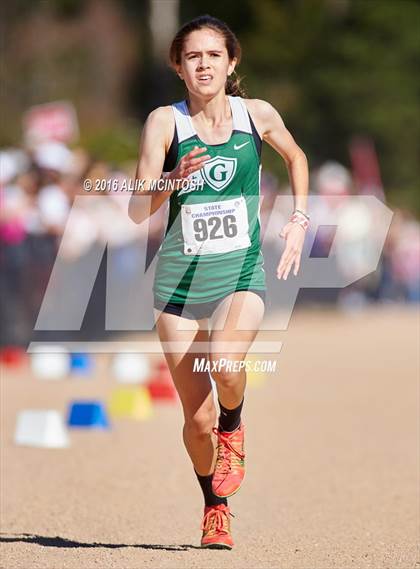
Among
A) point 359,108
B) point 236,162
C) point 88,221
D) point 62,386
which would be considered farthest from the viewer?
point 359,108

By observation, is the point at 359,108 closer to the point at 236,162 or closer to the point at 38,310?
the point at 38,310

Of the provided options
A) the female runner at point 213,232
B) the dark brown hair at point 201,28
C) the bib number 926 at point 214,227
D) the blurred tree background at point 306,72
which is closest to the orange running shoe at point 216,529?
the female runner at point 213,232

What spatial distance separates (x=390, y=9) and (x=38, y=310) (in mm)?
28532

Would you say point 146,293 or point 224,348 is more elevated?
point 146,293

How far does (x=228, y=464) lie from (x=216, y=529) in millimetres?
337

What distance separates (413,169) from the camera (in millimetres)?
40875

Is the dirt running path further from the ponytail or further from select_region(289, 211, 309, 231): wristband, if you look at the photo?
the ponytail

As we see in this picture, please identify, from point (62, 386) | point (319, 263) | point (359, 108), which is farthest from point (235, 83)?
point (359, 108)

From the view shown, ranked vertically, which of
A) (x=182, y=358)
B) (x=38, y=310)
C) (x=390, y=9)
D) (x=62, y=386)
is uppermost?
(x=390, y=9)

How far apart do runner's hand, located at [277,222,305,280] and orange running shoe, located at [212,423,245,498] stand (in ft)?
2.50

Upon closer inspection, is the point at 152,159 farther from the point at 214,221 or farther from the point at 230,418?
the point at 230,418

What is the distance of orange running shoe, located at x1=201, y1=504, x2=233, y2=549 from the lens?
6426 mm

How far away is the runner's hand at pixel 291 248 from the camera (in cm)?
620
